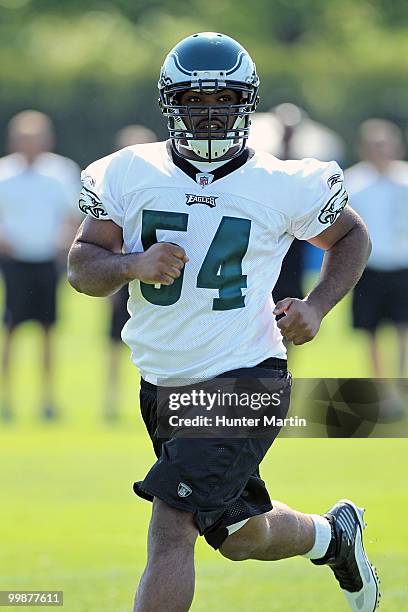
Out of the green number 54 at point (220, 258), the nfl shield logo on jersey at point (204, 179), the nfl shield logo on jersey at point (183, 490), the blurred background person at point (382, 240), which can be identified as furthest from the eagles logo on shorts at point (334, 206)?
the blurred background person at point (382, 240)

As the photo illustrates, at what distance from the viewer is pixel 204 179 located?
3.89m

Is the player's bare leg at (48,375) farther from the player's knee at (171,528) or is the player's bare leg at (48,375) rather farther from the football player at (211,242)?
the player's knee at (171,528)

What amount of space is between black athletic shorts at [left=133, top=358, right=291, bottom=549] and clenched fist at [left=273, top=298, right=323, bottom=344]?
6.2 inches

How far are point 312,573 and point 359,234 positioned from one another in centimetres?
153

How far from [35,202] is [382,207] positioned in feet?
8.72

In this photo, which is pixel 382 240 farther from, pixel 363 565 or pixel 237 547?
pixel 237 547

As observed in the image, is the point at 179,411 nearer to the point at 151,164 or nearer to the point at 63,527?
the point at 151,164

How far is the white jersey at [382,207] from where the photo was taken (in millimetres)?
9992

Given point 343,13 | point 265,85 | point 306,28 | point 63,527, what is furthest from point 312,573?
point 343,13

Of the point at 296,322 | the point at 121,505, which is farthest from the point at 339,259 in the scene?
the point at 121,505

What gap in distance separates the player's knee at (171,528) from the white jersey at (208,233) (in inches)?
16.3

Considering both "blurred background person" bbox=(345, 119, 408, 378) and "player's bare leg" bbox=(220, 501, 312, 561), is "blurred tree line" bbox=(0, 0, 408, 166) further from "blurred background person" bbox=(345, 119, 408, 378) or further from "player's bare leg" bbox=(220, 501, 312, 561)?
"player's bare leg" bbox=(220, 501, 312, 561)

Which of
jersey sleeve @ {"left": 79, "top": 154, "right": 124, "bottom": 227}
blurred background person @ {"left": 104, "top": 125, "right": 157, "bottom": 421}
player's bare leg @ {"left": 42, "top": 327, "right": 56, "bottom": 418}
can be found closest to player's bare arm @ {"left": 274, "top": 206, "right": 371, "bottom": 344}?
jersey sleeve @ {"left": 79, "top": 154, "right": 124, "bottom": 227}

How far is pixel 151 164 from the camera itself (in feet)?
12.9
